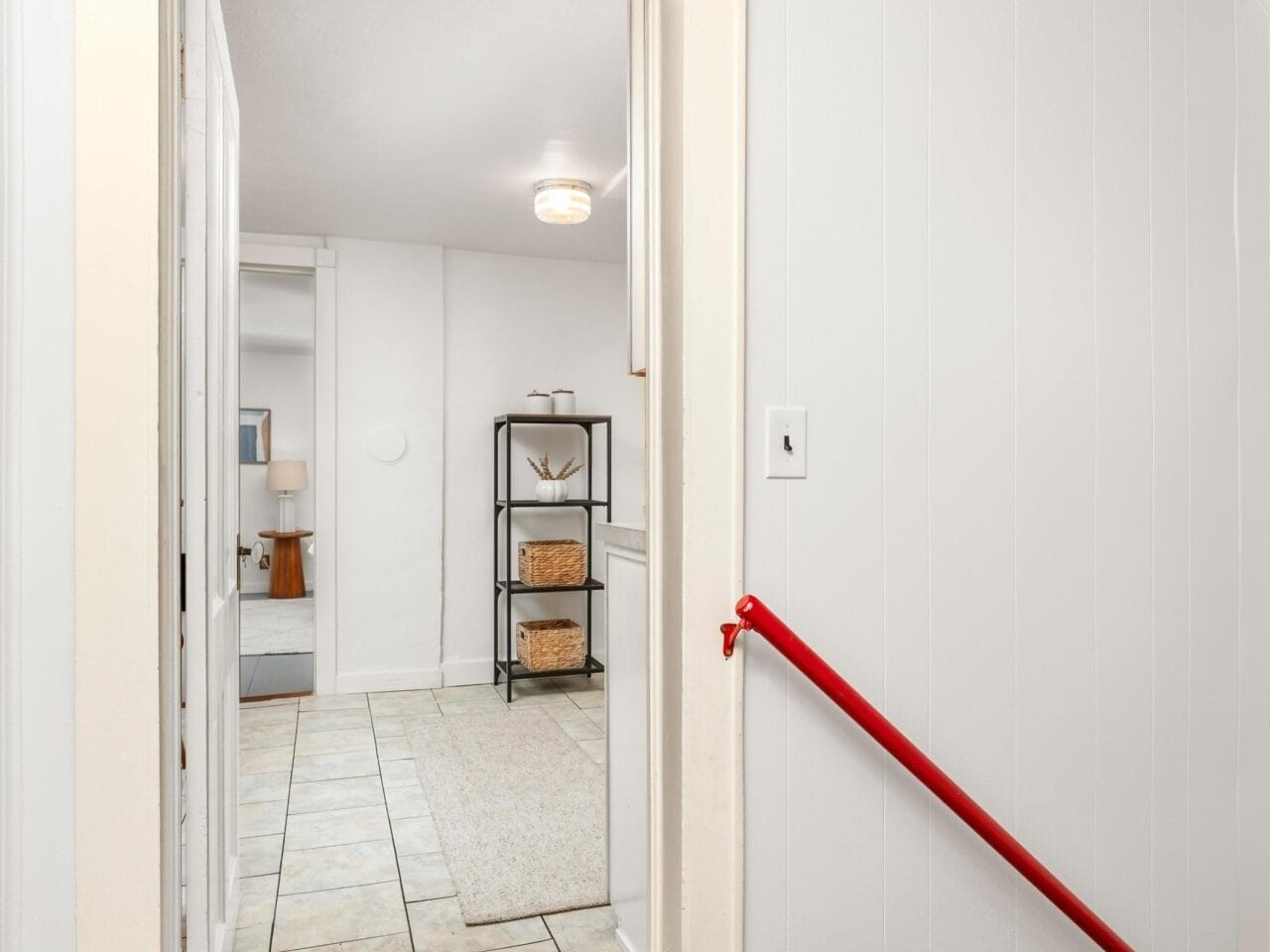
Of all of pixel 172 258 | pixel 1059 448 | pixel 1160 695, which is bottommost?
pixel 1160 695

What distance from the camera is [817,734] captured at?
1.42 m

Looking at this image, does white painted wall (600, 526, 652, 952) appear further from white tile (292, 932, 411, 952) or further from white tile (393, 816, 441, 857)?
white tile (393, 816, 441, 857)

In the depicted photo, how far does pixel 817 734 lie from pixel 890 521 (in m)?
0.37

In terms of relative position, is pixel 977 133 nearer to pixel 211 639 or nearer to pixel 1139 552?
pixel 1139 552

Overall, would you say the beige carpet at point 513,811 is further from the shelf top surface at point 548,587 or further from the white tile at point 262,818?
the shelf top surface at point 548,587

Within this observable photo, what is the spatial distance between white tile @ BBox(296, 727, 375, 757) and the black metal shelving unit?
0.78 meters

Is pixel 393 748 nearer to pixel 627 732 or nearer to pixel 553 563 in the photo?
pixel 553 563

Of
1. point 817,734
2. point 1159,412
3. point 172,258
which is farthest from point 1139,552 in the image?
point 172,258

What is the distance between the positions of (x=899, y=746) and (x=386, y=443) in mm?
3817

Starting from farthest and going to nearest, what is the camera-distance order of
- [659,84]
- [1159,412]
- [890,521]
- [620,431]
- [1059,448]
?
[620,431] → [1159,412] → [1059,448] → [890,521] → [659,84]

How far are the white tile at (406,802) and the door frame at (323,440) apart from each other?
1.56 meters

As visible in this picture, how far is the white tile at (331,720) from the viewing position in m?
4.09

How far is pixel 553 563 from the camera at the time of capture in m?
4.71

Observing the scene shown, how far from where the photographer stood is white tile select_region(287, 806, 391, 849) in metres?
2.83
